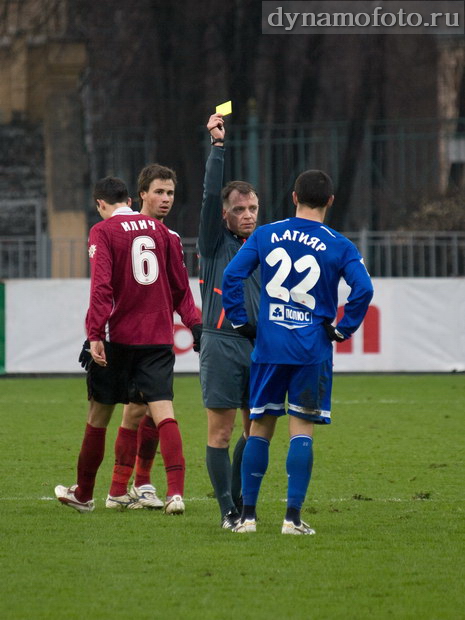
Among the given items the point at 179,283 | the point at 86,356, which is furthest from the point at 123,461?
the point at 179,283

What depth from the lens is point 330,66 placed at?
27.7 m

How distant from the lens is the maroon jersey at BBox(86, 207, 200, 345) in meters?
7.50

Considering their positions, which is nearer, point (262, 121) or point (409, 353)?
point (409, 353)

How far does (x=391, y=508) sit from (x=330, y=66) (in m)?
20.8

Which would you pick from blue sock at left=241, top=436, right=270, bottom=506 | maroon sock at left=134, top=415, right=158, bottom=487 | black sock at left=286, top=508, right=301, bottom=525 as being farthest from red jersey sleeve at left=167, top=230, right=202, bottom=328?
black sock at left=286, top=508, right=301, bottom=525

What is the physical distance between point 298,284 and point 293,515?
44.1 inches

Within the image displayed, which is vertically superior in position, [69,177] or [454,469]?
[69,177]

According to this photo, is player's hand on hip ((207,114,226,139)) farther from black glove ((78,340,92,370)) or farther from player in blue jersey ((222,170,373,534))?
black glove ((78,340,92,370))

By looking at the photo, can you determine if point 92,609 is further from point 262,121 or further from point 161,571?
point 262,121

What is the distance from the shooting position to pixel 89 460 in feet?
25.2

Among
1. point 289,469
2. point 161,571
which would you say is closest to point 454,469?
point 289,469

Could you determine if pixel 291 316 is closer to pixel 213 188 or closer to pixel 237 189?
pixel 213 188

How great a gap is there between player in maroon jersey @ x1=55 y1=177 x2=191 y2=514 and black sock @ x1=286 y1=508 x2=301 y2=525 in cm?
88

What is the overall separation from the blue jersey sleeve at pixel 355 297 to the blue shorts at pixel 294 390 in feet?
0.72
